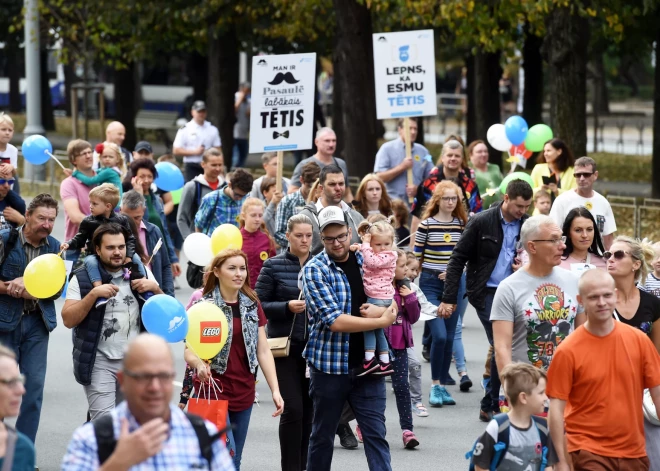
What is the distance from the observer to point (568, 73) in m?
20.2

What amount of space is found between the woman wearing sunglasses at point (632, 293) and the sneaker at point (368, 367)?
1.41 meters

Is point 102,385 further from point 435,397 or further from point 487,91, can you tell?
point 487,91

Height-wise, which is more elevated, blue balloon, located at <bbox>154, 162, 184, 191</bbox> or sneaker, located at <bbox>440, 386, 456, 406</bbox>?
→ blue balloon, located at <bbox>154, 162, 184, 191</bbox>

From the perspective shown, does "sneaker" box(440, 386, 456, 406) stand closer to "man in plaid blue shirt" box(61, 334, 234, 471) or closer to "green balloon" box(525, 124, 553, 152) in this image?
"green balloon" box(525, 124, 553, 152)

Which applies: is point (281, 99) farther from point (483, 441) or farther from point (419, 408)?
point (483, 441)

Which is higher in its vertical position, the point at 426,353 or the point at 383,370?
the point at 383,370

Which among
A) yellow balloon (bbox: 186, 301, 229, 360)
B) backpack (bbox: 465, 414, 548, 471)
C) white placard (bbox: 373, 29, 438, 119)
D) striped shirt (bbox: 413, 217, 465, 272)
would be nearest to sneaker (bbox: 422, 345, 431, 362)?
striped shirt (bbox: 413, 217, 465, 272)

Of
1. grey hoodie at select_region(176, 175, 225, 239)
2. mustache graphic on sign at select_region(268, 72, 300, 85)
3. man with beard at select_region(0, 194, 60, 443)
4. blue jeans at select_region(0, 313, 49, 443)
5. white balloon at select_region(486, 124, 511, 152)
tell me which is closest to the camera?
man with beard at select_region(0, 194, 60, 443)

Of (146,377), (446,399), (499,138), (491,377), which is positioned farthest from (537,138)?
(146,377)

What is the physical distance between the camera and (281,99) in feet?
41.8

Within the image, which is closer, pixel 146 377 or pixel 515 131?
pixel 146 377

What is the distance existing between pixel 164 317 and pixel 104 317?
0.46m

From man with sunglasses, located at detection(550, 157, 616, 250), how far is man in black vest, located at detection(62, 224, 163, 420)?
13.8 feet

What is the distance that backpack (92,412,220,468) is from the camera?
13.9ft
